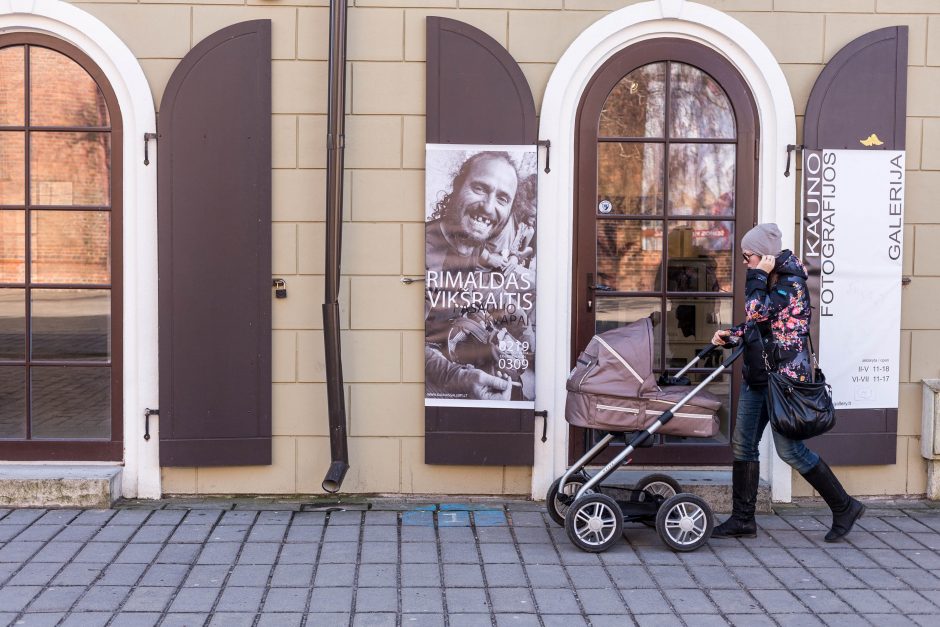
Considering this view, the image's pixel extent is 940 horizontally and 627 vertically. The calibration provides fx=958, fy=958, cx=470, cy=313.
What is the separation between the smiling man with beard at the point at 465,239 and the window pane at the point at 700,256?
1.10m

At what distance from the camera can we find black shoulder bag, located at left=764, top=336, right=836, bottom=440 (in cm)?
506

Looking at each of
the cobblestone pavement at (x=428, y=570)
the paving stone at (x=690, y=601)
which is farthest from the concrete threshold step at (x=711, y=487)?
the paving stone at (x=690, y=601)

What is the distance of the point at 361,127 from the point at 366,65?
0.38 m

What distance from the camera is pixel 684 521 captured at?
5082 millimetres

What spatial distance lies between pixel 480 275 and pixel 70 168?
2.62 metres

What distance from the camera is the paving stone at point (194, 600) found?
4.28 meters

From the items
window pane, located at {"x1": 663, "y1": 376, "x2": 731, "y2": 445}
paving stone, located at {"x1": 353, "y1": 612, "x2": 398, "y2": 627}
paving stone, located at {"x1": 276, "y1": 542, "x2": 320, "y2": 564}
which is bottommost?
paving stone, located at {"x1": 353, "y1": 612, "x2": 398, "y2": 627}

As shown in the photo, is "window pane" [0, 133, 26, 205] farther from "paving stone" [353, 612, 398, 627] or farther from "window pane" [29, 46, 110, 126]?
"paving stone" [353, 612, 398, 627]

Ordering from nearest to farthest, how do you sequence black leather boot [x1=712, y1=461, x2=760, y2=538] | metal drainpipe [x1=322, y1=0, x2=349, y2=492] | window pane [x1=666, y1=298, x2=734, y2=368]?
black leather boot [x1=712, y1=461, x2=760, y2=538], metal drainpipe [x1=322, y1=0, x2=349, y2=492], window pane [x1=666, y1=298, x2=734, y2=368]

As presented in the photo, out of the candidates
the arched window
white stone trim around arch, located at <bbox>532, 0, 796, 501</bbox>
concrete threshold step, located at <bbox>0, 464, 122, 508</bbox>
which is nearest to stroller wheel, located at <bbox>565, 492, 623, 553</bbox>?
white stone trim around arch, located at <bbox>532, 0, 796, 501</bbox>

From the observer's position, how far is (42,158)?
19.4 feet

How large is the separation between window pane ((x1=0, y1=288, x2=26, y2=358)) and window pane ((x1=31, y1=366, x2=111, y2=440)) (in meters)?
0.17

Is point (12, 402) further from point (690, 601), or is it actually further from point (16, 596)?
point (690, 601)

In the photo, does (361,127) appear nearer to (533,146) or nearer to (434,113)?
(434,113)
